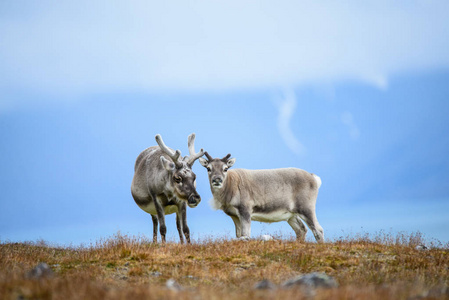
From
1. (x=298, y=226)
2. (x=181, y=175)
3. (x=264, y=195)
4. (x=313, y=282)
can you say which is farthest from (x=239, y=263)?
(x=298, y=226)

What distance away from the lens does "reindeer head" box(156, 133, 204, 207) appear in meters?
15.8

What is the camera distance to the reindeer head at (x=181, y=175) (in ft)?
51.9

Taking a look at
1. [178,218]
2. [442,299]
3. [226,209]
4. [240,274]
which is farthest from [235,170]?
[442,299]

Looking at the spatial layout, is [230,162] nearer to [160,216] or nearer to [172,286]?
[160,216]

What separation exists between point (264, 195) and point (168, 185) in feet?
13.6

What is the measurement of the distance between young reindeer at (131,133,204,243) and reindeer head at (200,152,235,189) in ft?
2.39

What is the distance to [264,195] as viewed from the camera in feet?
61.3

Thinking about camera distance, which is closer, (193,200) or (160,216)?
(193,200)

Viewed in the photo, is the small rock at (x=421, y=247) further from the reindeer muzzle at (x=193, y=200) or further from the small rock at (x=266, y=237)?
the reindeer muzzle at (x=193, y=200)

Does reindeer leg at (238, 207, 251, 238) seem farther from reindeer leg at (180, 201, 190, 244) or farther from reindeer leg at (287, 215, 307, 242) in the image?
reindeer leg at (287, 215, 307, 242)

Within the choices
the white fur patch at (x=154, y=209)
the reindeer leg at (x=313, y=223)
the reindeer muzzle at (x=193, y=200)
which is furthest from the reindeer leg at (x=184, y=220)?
the reindeer leg at (x=313, y=223)

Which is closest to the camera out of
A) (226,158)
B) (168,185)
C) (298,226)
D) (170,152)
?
(168,185)

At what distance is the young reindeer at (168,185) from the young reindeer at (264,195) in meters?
1.47

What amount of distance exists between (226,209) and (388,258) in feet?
21.0
